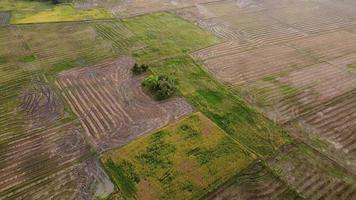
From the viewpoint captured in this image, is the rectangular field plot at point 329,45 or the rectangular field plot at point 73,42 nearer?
the rectangular field plot at point 73,42

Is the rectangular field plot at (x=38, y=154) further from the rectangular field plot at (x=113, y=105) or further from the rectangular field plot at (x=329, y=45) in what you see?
the rectangular field plot at (x=329, y=45)

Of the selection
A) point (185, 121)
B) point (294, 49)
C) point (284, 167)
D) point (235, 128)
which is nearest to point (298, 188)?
point (284, 167)

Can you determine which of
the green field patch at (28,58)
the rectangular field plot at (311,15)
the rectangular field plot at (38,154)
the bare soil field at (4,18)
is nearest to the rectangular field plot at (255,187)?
the rectangular field plot at (38,154)

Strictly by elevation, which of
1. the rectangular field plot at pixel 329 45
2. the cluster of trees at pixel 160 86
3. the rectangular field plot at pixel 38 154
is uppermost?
the rectangular field plot at pixel 329 45

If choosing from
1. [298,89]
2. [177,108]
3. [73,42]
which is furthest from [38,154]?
[298,89]

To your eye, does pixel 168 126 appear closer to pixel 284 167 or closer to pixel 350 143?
pixel 284 167

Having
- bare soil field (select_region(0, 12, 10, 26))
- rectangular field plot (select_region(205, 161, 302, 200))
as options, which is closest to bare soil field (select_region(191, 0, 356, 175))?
rectangular field plot (select_region(205, 161, 302, 200))
